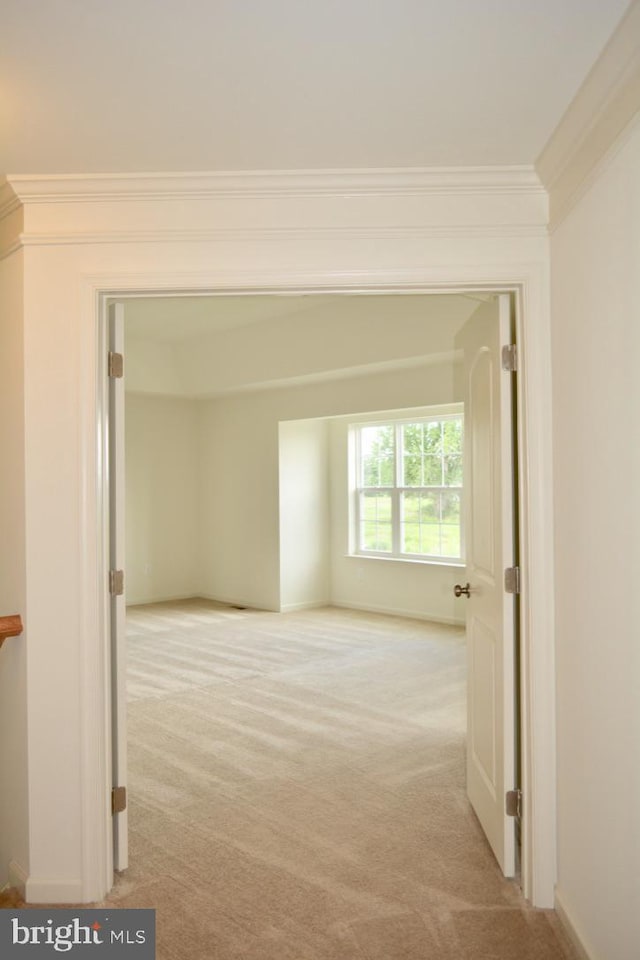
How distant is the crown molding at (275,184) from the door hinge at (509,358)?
530 millimetres

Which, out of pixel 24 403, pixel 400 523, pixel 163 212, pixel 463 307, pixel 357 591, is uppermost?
pixel 463 307

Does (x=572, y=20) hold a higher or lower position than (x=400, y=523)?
higher

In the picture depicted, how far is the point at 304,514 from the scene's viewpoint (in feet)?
27.6

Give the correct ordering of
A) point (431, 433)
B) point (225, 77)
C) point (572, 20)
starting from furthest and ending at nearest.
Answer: point (431, 433) < point (225, 77) < point (572, 20)

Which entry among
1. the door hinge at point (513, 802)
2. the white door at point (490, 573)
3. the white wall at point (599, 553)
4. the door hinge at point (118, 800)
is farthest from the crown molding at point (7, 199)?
the door hinge at point (513, 802)

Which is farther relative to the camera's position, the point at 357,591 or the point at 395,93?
the point at 357,591

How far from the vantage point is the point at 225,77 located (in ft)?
6.35

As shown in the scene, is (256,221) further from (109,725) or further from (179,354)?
(179,354)

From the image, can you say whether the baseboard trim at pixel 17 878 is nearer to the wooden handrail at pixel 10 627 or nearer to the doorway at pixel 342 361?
the wooden handrail at pixel 10 627

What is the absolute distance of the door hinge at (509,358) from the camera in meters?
2.61

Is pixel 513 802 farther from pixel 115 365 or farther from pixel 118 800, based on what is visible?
Answer: pixel 115 365

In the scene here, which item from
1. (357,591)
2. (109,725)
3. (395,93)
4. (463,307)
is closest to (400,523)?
(357,591)

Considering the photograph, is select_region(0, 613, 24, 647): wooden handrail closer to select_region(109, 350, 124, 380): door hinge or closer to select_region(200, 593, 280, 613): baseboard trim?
select_region(109, 350, 124, 380): door hinge

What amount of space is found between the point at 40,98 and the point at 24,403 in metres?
0.98
